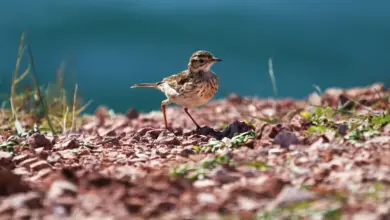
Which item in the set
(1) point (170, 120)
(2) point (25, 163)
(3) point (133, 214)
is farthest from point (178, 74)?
(3) point (133, 214)

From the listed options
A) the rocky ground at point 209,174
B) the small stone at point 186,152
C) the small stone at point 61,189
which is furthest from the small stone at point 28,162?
the small stone at point 61,189

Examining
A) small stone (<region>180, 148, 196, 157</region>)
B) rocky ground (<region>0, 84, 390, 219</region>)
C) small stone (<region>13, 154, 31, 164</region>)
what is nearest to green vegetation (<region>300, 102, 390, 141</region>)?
rocky ground (<region>0, 84, 390, 219</region>)

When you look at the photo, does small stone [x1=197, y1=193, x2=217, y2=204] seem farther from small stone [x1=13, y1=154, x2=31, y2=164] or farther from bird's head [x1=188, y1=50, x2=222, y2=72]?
bird's head [x1=188, y1=50, x2=222, y2=72]

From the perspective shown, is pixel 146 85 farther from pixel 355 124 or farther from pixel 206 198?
pixel 206 198

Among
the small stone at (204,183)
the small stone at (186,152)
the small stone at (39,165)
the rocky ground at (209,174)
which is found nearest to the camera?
the rocky ground at (209,174)

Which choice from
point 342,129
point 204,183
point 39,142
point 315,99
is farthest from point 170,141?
point 315,99

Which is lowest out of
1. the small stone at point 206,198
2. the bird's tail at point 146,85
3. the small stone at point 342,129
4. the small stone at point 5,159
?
the bird's tail at point 146,85

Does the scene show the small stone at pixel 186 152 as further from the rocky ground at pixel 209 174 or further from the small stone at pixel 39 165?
the small stone at pixel 39 165

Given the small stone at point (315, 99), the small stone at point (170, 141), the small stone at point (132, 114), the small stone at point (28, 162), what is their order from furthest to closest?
the small stone at point (132, 114)
the small stone at point (315, 99)
the small stone at point (170, 141)
the small stone at point (28, 162)

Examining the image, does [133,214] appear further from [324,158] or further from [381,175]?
[324,158]
